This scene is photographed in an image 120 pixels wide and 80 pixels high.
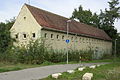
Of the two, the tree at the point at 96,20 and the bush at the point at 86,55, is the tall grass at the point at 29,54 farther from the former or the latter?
the tree at the point at 96,20

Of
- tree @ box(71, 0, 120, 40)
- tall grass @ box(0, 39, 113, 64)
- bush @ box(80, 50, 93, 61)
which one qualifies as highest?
tree @ box(71, 0, 120, 40)

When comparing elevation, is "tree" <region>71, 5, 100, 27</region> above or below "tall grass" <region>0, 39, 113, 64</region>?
above

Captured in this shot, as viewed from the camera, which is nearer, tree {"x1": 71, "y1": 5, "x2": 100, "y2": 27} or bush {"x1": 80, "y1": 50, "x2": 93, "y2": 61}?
bush {"x1": 80, "y1": 50, "x2": 93, "y2": 61}

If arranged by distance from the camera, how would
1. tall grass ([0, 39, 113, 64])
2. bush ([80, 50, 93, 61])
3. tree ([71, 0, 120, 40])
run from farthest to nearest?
tree ([71, 0, 120, 40]) → bush ([80, 50, 93, 61]) → tall grass ([0, 39, 113, 64])

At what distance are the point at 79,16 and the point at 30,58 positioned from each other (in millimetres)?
47630

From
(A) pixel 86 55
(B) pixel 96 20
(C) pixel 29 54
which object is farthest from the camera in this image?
(B) pixel 96 20

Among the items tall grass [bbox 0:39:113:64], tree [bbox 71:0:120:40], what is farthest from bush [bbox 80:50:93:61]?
tree [bbox 71:0:120:40]

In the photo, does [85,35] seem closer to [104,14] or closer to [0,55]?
[104,14]

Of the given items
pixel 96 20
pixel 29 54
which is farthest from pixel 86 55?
pixel 96 20

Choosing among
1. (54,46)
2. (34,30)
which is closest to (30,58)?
(34,30)

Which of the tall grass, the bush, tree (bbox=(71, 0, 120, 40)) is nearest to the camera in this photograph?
the tall grass

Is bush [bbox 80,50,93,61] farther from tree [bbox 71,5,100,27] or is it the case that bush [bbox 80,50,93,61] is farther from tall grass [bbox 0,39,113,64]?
tree [bbox 71,5,100,27]

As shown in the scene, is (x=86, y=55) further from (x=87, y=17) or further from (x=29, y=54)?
(x=87, y=17)

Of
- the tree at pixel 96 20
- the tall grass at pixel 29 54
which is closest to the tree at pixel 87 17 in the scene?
the tree at pixel 96 20
